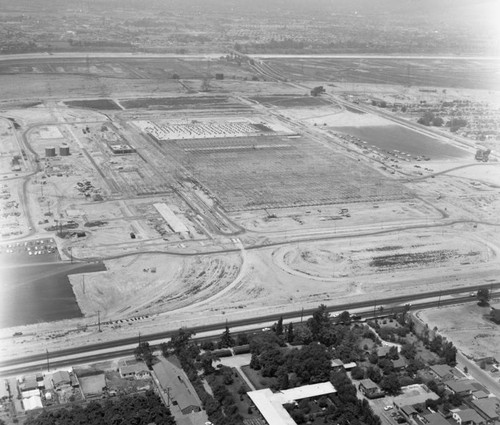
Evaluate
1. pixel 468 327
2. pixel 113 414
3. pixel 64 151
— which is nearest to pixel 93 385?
pixel 113 414

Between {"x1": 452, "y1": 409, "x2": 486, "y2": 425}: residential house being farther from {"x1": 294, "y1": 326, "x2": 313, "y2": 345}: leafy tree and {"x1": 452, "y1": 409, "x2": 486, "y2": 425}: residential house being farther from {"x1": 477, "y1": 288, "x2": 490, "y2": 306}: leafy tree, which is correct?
{"x1": 477, "y1": 288, "x2": 490, "y2": 306}: leafy tree

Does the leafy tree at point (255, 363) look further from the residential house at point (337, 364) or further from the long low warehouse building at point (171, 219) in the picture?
the long low warehouse building at point (171, 219)

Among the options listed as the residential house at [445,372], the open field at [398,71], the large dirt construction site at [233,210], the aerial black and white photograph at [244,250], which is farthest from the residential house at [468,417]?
the open field at [398,71]

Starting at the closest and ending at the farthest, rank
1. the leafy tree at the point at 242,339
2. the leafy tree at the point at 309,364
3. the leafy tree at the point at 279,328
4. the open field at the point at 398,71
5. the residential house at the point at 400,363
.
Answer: the leafy tree at the point at 309,364 < the residential house at the point at 400,363 < the leafy tree at the point at 242,339 < the leafy tree at the point at 279,328 < the open field at the point at 398,71

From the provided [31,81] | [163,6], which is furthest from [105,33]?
[163,6]

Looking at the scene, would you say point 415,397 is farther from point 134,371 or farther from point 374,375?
point 134,371
